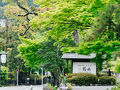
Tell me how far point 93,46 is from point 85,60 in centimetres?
1829

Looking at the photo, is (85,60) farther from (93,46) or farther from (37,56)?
(93,46)

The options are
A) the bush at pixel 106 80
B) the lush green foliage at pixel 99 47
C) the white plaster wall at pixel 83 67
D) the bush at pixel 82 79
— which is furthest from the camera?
the white plaster wall at pixel 83 67

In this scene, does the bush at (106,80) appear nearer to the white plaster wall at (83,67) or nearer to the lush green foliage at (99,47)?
the white plaster wall at (83,67)

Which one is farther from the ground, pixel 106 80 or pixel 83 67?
pixel 83 67

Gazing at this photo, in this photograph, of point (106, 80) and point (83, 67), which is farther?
point (83, 67)

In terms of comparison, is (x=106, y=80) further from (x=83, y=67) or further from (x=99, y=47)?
(x=99, y=47)

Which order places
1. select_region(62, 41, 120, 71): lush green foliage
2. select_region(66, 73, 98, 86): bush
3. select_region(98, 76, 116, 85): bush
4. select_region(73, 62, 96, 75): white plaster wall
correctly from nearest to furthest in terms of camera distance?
select_region(62, 41, 120, 71): lush green foliage, select_region(66, 73, 98, 86): bush, select_region(98, 76, 116, 85): bush, select_region(73, 62, 96, 75): white plaster wall

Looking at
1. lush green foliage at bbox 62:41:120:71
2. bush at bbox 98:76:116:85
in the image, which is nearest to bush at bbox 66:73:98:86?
bush at bbox 98:76:116:85

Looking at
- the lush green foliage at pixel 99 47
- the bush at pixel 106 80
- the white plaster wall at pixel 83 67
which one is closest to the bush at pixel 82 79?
the bush at pixel 106 80

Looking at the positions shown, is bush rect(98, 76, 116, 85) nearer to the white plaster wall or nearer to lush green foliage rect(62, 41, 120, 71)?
the white plaster wall

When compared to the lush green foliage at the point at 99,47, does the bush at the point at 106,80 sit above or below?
below

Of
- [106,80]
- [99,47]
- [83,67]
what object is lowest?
[106,80]

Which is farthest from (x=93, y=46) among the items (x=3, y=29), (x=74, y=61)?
(x=3, y=29)

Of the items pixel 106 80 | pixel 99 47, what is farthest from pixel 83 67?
pixel 99 47
